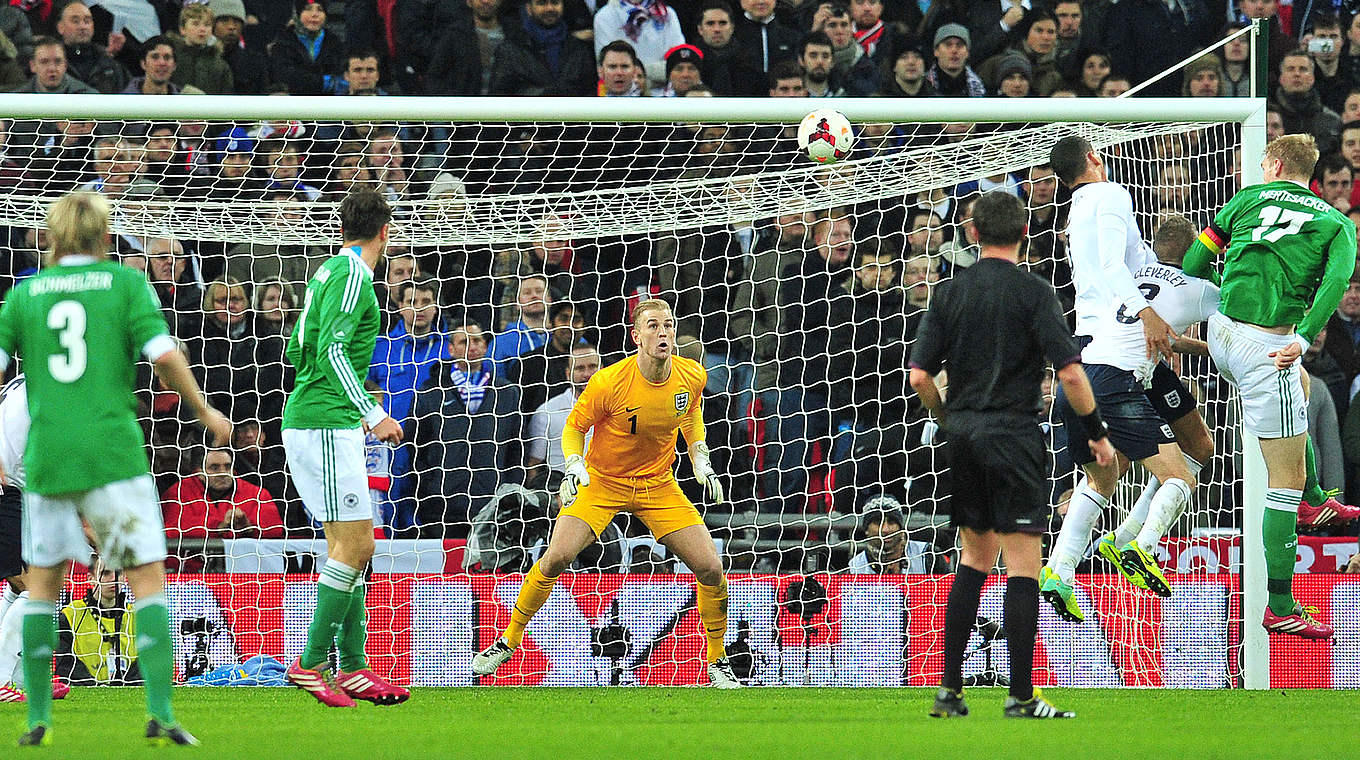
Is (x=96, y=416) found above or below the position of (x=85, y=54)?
below

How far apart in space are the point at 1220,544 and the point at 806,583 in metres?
2.58

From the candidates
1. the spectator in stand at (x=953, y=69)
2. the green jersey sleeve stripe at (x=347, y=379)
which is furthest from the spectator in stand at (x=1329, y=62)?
the green jersey sleeve stripe at (x=347, y=379)

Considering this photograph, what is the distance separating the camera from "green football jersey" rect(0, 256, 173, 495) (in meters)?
5.00

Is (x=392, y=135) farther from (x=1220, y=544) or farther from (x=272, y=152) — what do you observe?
(x=1220, y=544)

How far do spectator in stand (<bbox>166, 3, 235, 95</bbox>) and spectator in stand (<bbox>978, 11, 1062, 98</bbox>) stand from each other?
6.14 m

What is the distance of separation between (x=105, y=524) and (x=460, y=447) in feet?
17.9

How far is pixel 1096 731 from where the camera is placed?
19.1ft

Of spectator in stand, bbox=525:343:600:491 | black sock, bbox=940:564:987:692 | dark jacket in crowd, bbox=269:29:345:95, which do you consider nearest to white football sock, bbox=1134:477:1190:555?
black sock, bbox=940:564:987:692

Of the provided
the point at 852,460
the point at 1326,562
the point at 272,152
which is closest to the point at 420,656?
the point at 852,460

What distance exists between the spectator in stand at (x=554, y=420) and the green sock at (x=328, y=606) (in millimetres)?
3383

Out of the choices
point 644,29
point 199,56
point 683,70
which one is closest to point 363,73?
point 199,56

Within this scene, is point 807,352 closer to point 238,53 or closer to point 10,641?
point 238,53

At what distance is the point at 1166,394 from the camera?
809 centimetres

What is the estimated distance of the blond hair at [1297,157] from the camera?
785 cm
